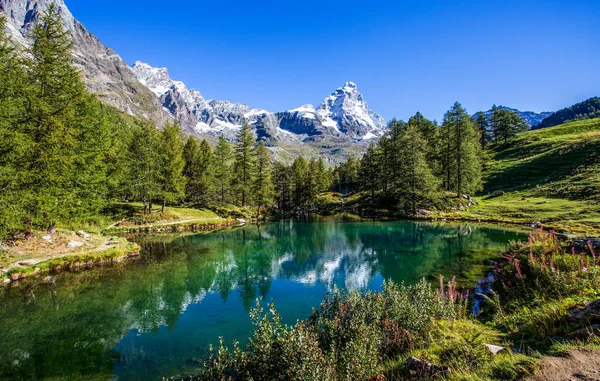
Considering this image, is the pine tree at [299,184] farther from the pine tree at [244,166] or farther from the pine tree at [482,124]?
the pine tree at [482,124]

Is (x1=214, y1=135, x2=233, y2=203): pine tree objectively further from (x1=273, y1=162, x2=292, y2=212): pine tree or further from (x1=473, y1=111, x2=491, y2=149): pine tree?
(x1=473, y1=111, x2=491, y2=149): pine tree

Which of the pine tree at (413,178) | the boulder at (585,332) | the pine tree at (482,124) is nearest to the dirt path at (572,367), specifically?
the boulder at (585,332)

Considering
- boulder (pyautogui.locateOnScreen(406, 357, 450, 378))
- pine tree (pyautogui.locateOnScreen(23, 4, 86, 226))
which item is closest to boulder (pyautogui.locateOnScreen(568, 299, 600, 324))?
boulder (pyautogui.locateOnScreen(406, 357, 450, 378))

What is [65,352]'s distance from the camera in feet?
40.0

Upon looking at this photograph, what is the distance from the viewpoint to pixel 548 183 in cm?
5966

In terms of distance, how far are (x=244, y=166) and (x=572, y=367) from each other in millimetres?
64931

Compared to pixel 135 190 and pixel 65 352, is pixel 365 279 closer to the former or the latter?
pixel 65 352

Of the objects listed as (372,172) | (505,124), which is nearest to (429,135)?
(372,172)

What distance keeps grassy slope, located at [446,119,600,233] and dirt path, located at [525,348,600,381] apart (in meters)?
36.2

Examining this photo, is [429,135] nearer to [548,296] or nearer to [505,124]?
[505,124]

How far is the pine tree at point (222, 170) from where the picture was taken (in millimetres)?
67875

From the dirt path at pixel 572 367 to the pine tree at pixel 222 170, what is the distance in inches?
2602

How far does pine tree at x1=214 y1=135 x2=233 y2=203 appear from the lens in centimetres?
6788

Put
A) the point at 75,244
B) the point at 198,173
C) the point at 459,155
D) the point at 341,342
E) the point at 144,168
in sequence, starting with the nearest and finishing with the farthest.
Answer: the point at 341,342 < the point at 75,244 < the point at 144,168 < the point at 459,155 < the point at 198,173
